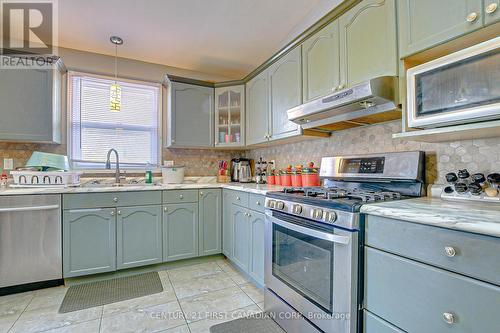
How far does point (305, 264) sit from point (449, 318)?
73 centimetres

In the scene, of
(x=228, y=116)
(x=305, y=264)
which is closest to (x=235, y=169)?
(x=228, y=116)

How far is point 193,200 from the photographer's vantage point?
2666 mm

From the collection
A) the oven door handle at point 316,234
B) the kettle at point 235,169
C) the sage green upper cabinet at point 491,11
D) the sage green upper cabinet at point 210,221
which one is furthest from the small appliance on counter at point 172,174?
the sage green upper cabinet at point 491,11

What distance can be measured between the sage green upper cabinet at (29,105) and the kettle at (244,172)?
2.06 metres

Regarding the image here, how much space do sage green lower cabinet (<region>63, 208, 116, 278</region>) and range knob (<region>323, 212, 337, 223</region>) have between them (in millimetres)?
1987

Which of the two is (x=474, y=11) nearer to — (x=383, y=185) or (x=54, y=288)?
(x=383, y=185)

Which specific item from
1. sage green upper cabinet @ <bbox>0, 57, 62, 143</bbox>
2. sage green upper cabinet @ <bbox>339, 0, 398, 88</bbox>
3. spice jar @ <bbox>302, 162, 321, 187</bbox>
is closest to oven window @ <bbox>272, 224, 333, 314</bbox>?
spice jar @ <bbox>302, 162, 321, 187</bbox>

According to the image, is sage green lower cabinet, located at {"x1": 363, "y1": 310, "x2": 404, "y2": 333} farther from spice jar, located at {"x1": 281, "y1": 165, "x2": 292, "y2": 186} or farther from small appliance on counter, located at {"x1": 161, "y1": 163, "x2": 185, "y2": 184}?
small appliance on counter, located at {"x1": 161, "y1": 163, "x2": 185, "y2": 184}

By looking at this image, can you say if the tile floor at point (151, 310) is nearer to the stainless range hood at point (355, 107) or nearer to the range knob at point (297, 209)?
the range knob at point (297, 209)

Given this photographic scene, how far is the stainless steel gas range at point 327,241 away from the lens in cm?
119

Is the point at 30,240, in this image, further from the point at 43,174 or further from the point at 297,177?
the point at 297,177

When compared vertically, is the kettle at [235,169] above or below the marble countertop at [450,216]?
above

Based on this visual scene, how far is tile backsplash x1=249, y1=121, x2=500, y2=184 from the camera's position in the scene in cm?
128

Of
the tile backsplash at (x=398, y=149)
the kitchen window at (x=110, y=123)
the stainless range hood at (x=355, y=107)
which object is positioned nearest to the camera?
the tile backsplash at (x=398, y=149)
